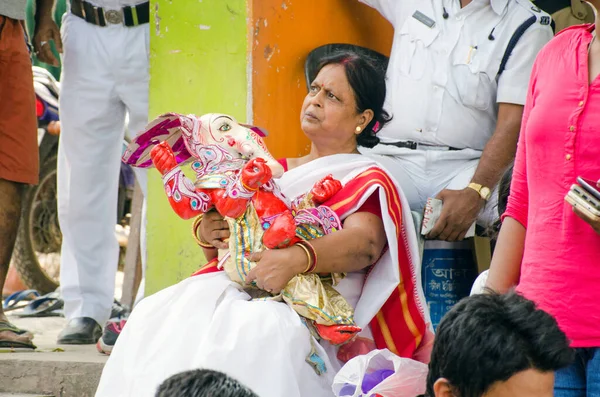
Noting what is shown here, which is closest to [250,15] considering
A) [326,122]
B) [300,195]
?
[326,122]

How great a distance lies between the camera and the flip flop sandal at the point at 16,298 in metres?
6.75

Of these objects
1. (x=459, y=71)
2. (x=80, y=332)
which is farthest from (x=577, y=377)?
(x=80, y=332)

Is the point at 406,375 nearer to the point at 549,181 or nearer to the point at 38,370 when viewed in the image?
the point at 549,181

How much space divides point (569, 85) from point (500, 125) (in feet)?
4.67

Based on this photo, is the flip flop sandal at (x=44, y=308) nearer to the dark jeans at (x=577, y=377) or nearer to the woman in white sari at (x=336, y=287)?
the woman in white sari at (x=336, y=287)

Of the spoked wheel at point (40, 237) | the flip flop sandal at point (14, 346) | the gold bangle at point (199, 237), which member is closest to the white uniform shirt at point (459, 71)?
the gold bangle at point (199, 237)

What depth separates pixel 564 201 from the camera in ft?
8.02

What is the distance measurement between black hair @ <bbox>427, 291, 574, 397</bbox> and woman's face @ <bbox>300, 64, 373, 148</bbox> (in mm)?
1645

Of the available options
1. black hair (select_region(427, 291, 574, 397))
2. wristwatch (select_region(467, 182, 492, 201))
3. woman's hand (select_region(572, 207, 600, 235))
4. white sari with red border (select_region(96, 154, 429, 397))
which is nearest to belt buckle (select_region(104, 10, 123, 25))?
white sari with red border (select_region(96, 154, 429, 397))

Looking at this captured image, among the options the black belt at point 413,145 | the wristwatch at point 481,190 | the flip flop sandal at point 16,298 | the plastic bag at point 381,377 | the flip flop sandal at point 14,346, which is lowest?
the flip flop sandal at point 16,298

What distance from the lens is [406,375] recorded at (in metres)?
2.78

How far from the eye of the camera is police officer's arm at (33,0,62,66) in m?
5.07

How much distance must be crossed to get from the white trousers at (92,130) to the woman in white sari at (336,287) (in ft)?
4.88

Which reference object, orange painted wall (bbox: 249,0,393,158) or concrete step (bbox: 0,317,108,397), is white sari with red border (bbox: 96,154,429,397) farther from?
concrete step (bbox: 0,317,108,397)
